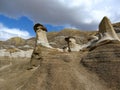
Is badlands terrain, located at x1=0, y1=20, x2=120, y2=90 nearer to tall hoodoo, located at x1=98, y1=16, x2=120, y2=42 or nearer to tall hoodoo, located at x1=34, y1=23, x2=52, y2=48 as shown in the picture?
tall hoodoo, located at x1=98, y1=16, x2=120, y2=42

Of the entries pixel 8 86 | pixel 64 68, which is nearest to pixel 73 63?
pixel 64 68

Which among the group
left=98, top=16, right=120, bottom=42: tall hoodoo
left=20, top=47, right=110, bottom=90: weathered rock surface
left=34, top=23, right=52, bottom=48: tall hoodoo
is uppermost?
left=34, top=23, right=52, bottom=48: tall hoodoo

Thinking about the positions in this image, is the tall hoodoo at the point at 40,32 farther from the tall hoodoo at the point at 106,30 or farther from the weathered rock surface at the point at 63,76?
the tall hoodoo at the point at 106,30

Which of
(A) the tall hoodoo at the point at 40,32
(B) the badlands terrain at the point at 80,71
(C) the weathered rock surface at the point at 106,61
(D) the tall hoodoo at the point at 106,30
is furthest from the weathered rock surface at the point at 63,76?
(A) the tall hoodoo at the point at 40,32

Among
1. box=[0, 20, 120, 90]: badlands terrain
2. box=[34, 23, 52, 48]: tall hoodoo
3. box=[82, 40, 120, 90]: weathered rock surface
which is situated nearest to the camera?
box=[82, 40, 120, 90]: weathered rock surface

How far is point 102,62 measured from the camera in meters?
20.8

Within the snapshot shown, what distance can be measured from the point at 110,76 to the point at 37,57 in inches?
470

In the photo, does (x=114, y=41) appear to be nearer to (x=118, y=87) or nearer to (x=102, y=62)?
(x=102, y=62)

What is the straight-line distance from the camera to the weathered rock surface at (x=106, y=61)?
1906 centimetres

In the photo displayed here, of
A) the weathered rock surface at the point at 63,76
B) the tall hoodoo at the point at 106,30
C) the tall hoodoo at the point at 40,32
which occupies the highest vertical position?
the tall hoodoo at the point at 40,32

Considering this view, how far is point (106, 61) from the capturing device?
20.7 metres

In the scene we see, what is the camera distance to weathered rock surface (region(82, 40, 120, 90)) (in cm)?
1906

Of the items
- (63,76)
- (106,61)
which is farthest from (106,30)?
(63,76)

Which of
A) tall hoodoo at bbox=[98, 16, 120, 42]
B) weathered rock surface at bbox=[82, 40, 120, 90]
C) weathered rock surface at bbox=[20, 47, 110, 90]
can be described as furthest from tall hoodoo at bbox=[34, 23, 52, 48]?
weathered rock surface at bbox=[82, 40, 120, 90]
